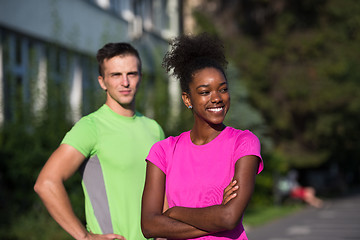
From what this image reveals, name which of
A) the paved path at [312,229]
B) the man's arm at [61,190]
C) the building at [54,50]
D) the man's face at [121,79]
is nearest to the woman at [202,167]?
the man's arm at [61,190]

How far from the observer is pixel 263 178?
90.9 ft

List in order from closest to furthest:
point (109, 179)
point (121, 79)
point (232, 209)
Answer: point (232, 209) < point (109, 179) < point (121, 79)


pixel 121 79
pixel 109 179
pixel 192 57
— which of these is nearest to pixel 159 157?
pixel 192 57

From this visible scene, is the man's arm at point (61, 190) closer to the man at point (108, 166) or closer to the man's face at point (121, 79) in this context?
the man at point (108, 166)

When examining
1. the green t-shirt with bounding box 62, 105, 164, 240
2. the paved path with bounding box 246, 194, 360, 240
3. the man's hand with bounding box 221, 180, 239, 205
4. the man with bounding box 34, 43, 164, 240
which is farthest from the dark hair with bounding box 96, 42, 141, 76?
the paved path with bounding box 246, 194, 360, 240

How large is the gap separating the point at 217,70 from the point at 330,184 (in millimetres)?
42843

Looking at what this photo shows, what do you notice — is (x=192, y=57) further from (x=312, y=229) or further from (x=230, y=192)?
(x=312, y=229)

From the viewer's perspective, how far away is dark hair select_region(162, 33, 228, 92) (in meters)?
3.09

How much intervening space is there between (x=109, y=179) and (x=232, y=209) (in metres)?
0.95

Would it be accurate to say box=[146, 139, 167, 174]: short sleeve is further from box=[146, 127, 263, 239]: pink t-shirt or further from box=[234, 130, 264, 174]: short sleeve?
box=[234, 130, 264, 174]: short sleeve

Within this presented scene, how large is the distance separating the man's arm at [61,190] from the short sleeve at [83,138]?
3cm

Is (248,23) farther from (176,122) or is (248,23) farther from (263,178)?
(176,122)

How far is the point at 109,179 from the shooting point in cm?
360

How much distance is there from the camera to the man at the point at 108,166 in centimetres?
346
